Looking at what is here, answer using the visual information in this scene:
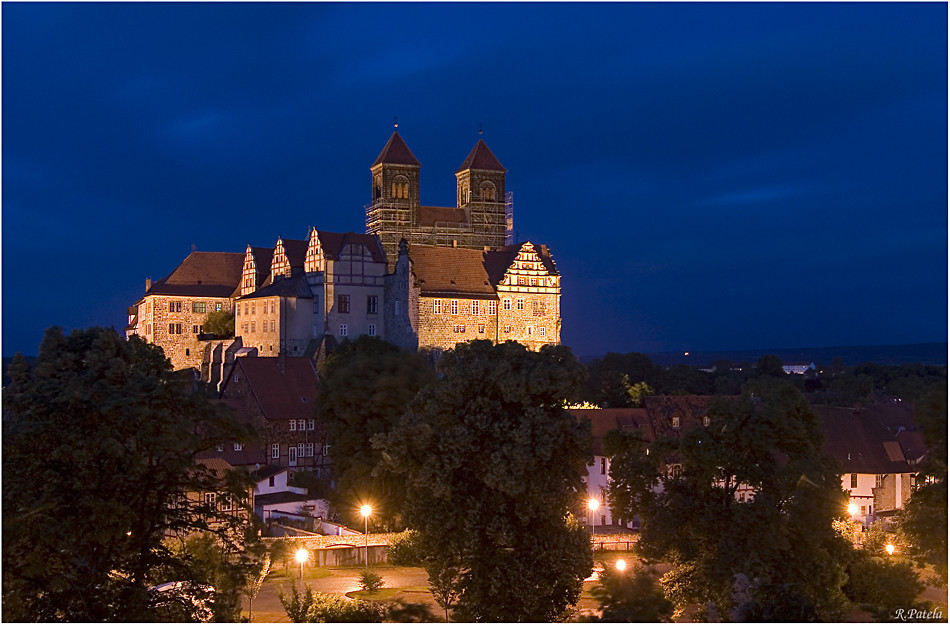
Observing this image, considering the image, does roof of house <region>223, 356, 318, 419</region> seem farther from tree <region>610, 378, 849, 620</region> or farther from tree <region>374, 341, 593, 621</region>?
tree <region>610, 378, 849, 620</region>

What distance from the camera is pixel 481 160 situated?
408ft

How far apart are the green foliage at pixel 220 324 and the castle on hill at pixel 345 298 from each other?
0.58 meters

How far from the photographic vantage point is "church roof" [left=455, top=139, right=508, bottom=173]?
123844mm

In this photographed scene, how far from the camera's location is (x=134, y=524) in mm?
23156

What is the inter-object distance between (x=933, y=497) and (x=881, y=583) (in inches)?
231

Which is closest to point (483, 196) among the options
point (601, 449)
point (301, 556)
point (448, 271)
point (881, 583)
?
point (448, 271)

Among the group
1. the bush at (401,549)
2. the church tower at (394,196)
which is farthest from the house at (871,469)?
the church tower at (394,196)

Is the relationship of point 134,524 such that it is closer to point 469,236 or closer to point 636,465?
point 636,465

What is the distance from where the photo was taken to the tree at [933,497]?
25.7m

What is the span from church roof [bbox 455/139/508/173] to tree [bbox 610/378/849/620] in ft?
309

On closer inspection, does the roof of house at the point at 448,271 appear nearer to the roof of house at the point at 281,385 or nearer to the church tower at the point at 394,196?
the church tower at the point at 394,196

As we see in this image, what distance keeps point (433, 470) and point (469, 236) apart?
92.4m

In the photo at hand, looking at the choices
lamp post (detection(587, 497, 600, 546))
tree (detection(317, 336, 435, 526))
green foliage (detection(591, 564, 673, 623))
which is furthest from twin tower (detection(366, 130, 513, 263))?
green foliage (detection(591, 564, 673, 623))

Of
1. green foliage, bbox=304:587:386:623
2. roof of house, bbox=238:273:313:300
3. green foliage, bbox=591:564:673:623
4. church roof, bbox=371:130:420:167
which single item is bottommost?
green foliage, bbox=304:587:386:623
